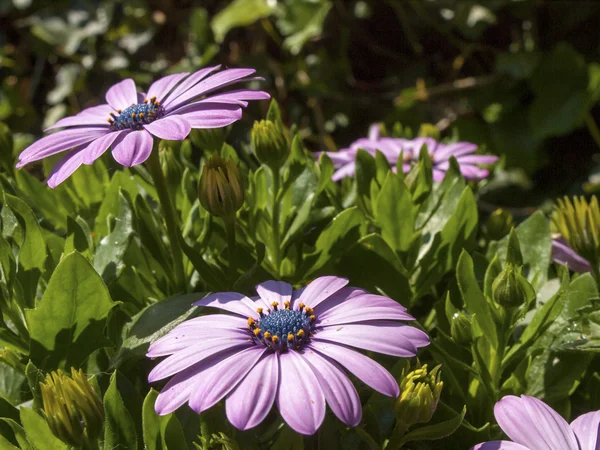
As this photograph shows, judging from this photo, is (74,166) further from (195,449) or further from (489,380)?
(489,380)

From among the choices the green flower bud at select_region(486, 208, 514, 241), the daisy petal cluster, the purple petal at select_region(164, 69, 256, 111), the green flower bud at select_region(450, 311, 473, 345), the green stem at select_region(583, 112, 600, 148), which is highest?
the green stem at select_region(583, 112, 600, 148)

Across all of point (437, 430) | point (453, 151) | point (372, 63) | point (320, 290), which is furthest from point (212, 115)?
point (372, 63)

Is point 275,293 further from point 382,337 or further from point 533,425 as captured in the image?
point 533,425

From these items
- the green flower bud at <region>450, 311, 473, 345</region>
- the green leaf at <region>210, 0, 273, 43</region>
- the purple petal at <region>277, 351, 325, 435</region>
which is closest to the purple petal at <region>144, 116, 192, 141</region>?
the purple petal at <region>277, 351, 325, 435</region>

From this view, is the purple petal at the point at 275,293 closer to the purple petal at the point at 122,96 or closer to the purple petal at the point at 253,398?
the purple petal at the point at 253,398

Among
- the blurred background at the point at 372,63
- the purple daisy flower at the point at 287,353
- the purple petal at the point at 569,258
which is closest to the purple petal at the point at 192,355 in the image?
the purple daisy flower at the point at 287,353

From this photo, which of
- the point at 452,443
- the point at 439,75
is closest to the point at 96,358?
the point at 452,443

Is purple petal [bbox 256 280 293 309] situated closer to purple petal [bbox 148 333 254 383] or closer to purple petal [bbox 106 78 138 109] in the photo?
purple petal [bbox 148 333 254 383]

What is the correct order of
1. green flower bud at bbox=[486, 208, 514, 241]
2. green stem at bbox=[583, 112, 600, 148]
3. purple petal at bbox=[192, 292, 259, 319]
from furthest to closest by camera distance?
green stem at bbox=[583, 112, 600, 148] → green flower bud at bbox=[486, 208, 514, 241] → purple petal at bbox=[192, 292, 259, 319]
